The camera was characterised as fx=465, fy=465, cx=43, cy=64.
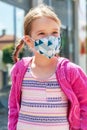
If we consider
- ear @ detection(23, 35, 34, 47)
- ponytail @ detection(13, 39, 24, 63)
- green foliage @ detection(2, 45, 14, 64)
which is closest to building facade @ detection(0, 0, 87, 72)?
green foliage @ detection(2, 45, 14, 64)

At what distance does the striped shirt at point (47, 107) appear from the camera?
240cm

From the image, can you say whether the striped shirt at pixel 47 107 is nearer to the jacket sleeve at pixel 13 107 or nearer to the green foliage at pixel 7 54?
the jacket sleeve at pixel 13 107

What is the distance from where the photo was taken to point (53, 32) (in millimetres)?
2457

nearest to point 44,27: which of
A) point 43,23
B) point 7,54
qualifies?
point 43,23

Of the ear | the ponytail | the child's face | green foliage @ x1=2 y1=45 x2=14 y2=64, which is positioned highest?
the child's face

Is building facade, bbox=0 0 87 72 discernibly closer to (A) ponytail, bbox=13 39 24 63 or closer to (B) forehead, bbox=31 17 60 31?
(A) ponytail, bbox=13 39 24 63

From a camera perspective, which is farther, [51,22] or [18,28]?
[18,28]

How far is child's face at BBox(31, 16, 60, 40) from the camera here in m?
2.43

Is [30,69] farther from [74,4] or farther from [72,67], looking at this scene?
[74,4]

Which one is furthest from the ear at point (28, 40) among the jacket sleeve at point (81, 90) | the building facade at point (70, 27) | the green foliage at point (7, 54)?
the building facade at point (70, 27)

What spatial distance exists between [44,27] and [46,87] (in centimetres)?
31

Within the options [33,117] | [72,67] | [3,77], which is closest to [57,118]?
[33,117]

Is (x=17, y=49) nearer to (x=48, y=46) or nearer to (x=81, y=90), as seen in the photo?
(x=48, y=46)

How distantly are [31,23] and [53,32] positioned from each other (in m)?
0.13
